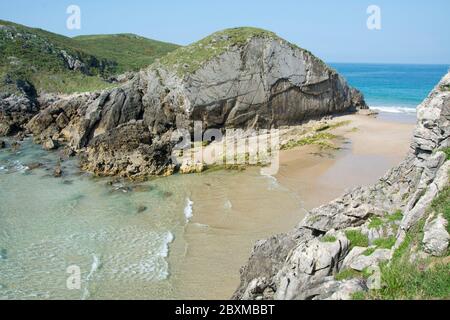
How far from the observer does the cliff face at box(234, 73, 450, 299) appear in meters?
9.56

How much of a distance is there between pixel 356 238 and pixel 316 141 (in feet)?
76.7

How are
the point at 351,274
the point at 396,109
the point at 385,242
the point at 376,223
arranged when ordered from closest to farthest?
the point at 351,274 < the point at 385,242 < the point at 376,223 < the point at 396,109

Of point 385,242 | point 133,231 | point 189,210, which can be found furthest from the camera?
point 189,210

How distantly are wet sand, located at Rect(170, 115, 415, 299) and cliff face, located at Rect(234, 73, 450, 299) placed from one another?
7.13 feet

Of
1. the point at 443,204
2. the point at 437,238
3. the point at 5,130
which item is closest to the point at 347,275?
the point at 437,238

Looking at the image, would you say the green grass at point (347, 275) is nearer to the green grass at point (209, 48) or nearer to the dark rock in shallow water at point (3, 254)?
the dark rock in shallow water at point (3, 254)

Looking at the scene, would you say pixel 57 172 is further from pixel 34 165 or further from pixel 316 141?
pixel 316 141

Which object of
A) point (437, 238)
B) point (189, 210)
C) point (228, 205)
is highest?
point (437, 238)

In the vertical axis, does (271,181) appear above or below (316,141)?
below

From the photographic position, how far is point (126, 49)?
104 metres

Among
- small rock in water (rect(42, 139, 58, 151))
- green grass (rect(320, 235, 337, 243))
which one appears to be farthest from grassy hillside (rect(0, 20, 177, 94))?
green grass (rect(320, 235, 337, 243))

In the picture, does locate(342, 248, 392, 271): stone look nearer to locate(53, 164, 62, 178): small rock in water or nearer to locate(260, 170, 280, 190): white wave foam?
locate(260, 170, 280, 190): white wave foam

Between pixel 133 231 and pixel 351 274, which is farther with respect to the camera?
pixel 133 231

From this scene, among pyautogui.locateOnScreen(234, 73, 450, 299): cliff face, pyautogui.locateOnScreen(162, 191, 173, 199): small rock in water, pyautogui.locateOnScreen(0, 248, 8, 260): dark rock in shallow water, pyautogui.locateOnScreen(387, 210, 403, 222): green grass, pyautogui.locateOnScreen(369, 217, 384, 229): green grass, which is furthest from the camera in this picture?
pyautogui.locateOnScreen(162, 191, 173, 199): small rock in water
